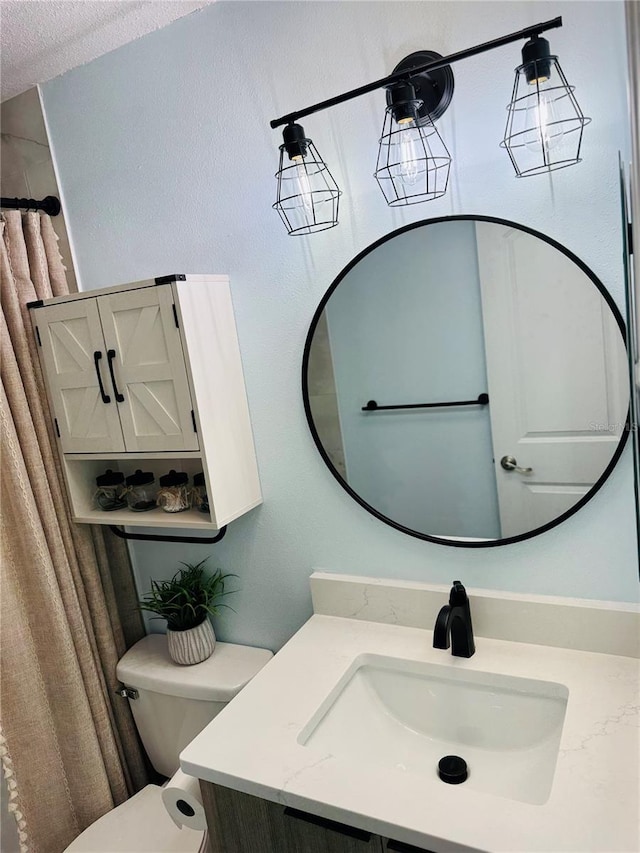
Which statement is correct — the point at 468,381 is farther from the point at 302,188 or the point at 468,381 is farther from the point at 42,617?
the point at 42,617

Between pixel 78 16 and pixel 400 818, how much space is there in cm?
175

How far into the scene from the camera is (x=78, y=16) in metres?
1.40

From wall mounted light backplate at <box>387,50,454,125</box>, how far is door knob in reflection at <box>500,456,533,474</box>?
2.30 feet

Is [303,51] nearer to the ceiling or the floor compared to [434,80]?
nearer to the ceiling

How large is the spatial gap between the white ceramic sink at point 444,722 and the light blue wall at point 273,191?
215 mm

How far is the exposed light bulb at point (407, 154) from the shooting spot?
1160 mm

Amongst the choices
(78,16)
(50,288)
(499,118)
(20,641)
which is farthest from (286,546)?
(78,16)

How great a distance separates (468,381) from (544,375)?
0.16m

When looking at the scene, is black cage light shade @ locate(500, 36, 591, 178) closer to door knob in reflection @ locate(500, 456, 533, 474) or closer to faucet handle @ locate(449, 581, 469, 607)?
door knob in reflection @ locate(500, 456, 533, 474)

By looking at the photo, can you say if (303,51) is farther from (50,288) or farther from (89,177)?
(50,288)

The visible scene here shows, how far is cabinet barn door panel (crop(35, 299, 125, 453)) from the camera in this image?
4.92 ft

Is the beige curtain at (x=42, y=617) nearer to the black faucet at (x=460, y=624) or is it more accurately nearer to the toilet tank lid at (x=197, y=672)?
the toilet tank lid at (x=197, y=672)

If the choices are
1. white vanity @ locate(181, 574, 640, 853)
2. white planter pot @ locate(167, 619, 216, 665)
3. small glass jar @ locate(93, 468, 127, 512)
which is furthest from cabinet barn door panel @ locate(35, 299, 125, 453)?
white vanity @ locate(181, 574, 640, 853)

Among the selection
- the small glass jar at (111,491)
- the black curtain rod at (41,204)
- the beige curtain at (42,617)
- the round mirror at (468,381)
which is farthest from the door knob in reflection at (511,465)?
the black curtain rod at (41,204)
